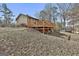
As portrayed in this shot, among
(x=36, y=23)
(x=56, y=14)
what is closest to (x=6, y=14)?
(x=36, y=23)

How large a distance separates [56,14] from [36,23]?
21 cm

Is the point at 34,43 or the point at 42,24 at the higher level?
the point at 42,24

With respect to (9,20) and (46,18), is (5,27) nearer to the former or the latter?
(9,20)

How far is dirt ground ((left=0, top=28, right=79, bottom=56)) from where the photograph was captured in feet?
6.50

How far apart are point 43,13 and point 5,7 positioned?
1.18ft

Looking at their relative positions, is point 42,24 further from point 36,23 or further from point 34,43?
point 34,43

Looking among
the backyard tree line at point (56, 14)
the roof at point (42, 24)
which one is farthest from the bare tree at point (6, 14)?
the roof at point (42, 24)

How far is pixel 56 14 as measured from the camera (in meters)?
2.04

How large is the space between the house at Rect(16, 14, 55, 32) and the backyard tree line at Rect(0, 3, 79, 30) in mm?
38

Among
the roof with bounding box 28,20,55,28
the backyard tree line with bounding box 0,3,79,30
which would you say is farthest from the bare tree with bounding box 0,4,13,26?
the roof with bounding box 28,20,55,28

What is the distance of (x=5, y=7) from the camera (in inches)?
78.7

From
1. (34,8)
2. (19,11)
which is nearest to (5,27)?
(19,11)

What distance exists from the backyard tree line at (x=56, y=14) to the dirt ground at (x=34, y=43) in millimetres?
96

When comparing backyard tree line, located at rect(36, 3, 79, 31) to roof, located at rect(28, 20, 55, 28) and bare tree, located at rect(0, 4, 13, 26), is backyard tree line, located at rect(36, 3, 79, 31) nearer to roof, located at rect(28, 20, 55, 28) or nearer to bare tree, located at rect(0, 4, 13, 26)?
roof, located at rect(28, 20, 55, 28)
